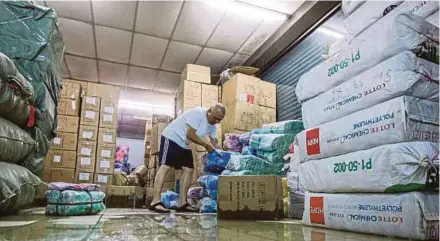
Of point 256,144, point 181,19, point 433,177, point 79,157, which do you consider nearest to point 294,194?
point 256,144

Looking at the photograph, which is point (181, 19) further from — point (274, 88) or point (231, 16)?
point (274, 88)

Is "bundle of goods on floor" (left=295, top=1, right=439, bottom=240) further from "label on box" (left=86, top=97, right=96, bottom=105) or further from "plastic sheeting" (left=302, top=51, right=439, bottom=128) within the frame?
"label on box" (left=86, top=97, right=96, bottom=105)

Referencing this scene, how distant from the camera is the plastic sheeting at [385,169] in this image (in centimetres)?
145

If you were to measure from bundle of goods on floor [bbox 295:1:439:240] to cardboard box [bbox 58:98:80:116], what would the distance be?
13.9ft

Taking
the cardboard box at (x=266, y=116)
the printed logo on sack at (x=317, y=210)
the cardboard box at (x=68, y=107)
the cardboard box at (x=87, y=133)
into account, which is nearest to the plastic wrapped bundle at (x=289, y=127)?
the cardboard box at (x=266, y=116)

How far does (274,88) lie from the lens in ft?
16.7

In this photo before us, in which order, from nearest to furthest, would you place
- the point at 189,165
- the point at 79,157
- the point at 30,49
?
the point at 30,49 < the point at 189,165 < the point at 79,157

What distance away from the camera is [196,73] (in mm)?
5336

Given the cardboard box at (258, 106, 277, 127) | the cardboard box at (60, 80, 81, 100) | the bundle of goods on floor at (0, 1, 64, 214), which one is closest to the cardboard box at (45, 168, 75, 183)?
the cardboard box at (60, 80, 81, 100)

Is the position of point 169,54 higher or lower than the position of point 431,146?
higher

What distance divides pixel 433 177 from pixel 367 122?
0.40m

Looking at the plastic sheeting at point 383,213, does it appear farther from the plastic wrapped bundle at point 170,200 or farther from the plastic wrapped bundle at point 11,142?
the plastic wrapped bundle at point 170,200

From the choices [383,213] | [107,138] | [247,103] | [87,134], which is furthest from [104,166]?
[383,213]

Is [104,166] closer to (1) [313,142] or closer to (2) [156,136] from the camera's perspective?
(2) [156,136]
